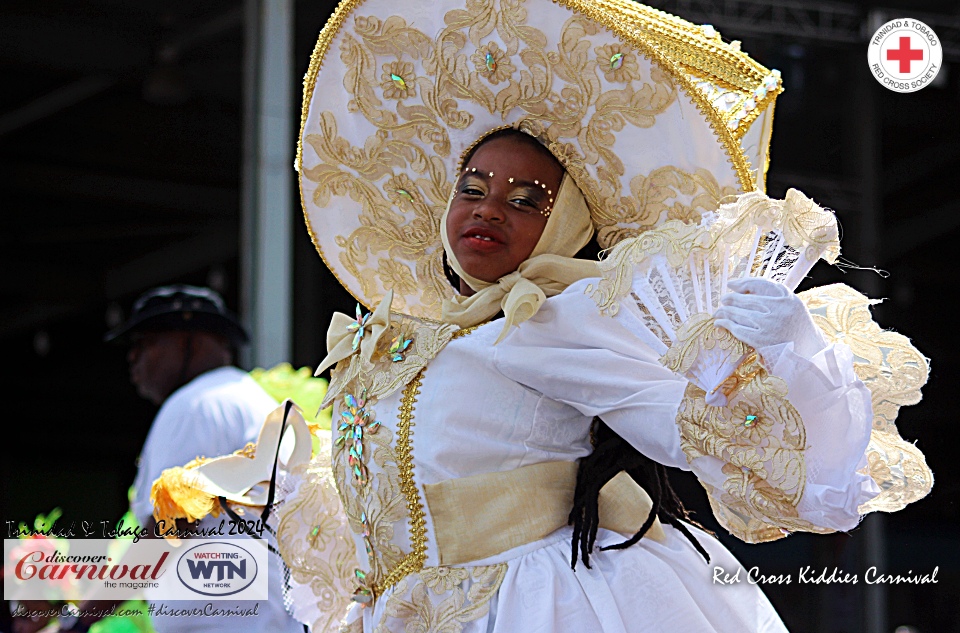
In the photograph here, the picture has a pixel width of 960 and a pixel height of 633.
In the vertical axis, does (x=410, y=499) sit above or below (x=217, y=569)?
above

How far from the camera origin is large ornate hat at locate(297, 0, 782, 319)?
7.35 ft

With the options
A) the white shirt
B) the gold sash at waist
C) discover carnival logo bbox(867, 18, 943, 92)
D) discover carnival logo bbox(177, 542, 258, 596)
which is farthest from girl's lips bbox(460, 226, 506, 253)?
discover carnival logo bbox(867, 18, 943, 92)

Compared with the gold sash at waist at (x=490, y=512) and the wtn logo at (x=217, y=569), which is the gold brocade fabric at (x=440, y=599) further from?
the wtn logo at (x=217, y=569)

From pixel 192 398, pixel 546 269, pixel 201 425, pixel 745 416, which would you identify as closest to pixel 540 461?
pixel 546 269

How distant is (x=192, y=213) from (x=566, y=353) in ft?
36.4

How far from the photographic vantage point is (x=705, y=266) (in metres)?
2.03

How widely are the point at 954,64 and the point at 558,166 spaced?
677cm

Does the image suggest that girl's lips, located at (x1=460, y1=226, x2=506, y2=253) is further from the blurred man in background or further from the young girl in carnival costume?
the blurred man in background

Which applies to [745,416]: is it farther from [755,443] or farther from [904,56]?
[904,56]

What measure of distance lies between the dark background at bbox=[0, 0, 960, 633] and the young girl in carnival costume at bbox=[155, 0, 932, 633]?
178 inches

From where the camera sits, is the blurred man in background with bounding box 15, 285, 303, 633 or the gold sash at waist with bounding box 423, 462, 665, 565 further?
the blurred man in background with bounding box 15, 285, 303, 633

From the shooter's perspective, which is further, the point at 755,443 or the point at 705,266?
the point at 705,266

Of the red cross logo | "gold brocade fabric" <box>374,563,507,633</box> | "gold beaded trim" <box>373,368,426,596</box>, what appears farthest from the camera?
the red cross logo

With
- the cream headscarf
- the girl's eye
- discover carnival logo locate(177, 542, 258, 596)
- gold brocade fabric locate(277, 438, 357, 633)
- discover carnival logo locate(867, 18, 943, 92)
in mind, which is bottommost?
discover carnival logo locate(177, 542, 258, 596)
